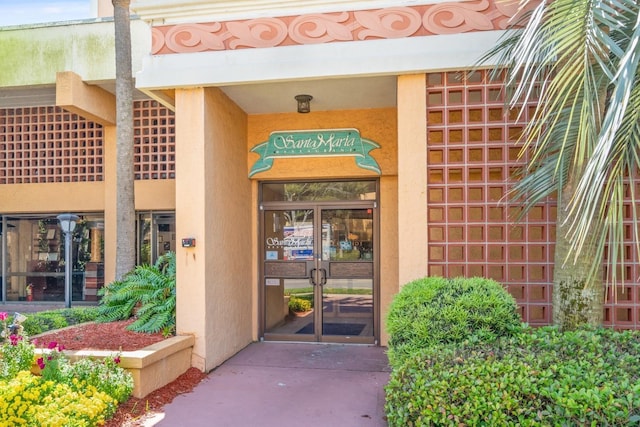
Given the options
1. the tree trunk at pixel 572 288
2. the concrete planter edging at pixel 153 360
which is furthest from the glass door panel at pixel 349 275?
the tree trunk at pixel 572 288

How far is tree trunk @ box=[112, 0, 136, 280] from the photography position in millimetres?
7699

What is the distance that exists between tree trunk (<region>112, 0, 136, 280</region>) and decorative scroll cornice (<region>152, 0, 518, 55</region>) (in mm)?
1705

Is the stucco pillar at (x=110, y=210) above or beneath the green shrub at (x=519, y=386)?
above

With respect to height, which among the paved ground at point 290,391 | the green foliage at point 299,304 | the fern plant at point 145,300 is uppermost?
the fern plant at point 145,300

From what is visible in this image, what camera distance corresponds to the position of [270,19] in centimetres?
616

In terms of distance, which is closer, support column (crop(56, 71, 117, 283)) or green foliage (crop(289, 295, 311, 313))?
green foliage (crop(289, 295, 311, 313))

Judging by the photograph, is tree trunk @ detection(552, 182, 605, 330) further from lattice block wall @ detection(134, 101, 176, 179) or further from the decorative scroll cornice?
lattice block wall @ detection(134, 101, 176, 179)

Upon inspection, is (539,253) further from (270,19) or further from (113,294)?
(113,294)

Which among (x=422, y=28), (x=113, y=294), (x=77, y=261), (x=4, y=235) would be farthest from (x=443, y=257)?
(x=4, y=235)

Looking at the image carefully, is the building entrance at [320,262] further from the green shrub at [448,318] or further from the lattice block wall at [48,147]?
the lattice block wall at [48,147]

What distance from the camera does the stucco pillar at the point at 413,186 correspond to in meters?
5.75

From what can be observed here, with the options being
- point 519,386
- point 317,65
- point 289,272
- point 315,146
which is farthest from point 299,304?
point 519,386

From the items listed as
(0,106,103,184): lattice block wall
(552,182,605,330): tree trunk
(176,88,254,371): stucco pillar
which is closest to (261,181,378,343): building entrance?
(176,88,254,371): stucco pillar

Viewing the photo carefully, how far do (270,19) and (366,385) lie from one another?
194 inches
